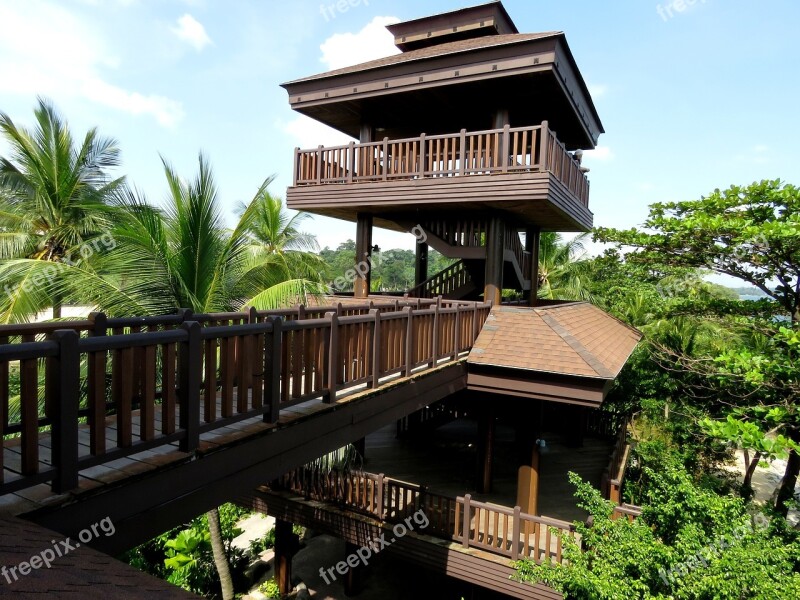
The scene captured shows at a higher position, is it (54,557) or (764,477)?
(54,557)

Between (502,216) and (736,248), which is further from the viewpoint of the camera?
(502,216)

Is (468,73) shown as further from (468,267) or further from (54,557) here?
(54,557)

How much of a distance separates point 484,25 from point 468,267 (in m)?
6.27

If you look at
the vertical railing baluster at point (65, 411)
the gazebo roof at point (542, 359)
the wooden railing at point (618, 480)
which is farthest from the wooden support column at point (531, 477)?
the vertical railing baluster at point (65, 411)

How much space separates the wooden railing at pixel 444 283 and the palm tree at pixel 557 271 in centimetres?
1341

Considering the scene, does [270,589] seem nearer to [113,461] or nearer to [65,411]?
[113,461]

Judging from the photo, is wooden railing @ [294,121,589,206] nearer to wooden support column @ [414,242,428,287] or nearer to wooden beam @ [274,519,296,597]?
wooden support column @ [414,242,428,287]

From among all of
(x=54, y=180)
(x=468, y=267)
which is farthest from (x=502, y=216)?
(x=54, y=180)

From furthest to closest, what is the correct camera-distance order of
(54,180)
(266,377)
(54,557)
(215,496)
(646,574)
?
(54,180) < (646,574) < (266,377) < (215,496) < (54,557)

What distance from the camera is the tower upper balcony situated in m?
8.56

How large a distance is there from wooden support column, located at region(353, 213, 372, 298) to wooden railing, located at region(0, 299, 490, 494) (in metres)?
4.37

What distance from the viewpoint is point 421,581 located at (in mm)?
11859

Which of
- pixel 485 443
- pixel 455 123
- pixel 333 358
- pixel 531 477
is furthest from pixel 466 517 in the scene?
pixel 455 123

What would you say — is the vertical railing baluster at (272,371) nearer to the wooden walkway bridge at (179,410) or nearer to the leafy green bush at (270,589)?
the wooden walkway bridge at (179,410)
